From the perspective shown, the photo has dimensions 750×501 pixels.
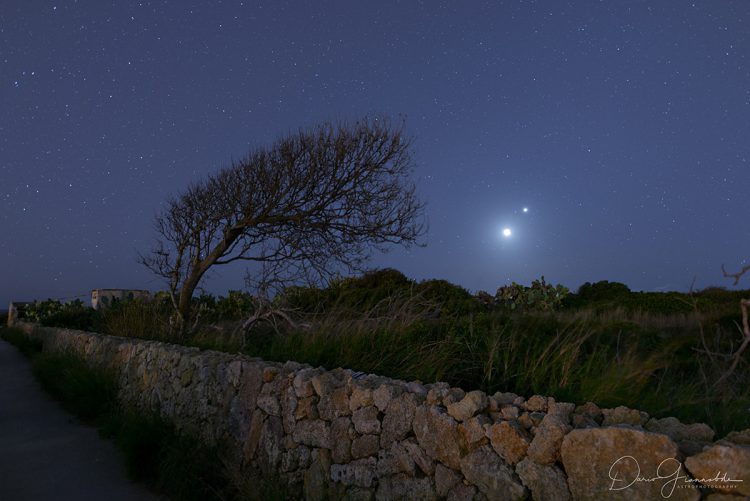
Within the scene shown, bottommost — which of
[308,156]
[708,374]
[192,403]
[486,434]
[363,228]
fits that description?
[192,403]

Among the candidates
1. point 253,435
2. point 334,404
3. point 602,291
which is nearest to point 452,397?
point 334,404

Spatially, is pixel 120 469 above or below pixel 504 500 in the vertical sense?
below

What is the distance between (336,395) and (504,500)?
1.85 meters

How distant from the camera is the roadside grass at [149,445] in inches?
205

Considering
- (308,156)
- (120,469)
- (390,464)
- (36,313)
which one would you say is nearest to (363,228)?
(308,156)

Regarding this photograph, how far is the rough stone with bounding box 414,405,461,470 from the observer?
3527mm

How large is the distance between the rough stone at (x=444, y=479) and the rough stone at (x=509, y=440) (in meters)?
0.39

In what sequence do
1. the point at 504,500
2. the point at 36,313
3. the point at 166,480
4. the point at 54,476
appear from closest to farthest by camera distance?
the point at 504,500 → the point at 166,480 → the point at 54,476 → the point at 36,313

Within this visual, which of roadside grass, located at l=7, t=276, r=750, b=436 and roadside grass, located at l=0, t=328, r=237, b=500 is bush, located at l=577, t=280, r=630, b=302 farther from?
roadside grass, located at l=0, t=328, r=237, b=500

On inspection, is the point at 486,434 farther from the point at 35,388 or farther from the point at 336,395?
the point at 35,388

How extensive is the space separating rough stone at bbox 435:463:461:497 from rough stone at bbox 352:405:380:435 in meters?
0.69

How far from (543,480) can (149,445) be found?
499 cm

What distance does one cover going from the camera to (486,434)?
3.36 metres

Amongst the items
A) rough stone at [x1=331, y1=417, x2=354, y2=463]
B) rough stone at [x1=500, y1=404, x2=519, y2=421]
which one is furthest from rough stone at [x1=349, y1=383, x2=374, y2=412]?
rough stone at [x1=500, y1=404, x2=519, y2=421]
